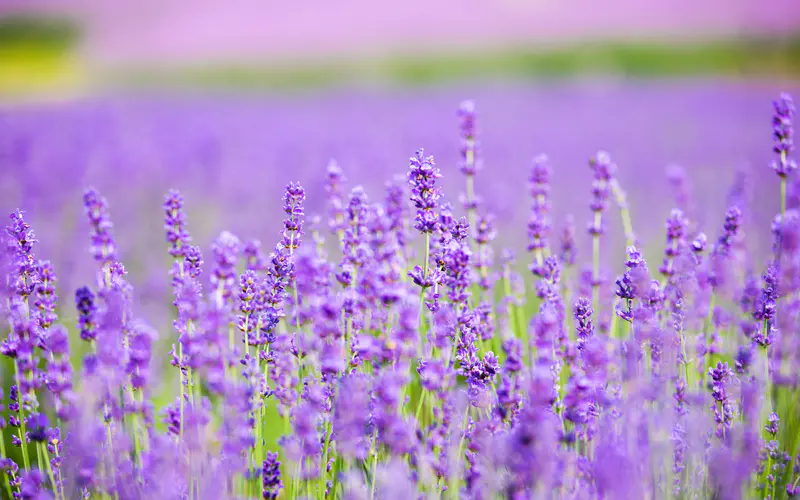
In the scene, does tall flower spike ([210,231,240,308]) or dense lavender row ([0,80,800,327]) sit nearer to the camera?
tall flower spike ([210,231,240,308])

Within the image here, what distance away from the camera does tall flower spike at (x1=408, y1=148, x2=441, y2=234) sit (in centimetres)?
161

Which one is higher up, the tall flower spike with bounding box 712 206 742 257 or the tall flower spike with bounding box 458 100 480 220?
the tall flower spike with bounding box 458 100 480 220

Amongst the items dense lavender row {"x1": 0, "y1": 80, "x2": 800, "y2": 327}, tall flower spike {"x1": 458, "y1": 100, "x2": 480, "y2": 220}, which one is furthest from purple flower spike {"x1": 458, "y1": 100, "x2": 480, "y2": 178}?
dense lavender row {"x1": 0, "y1": 80, "x2": 800, "y2": 327}

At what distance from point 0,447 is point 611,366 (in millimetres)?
1520

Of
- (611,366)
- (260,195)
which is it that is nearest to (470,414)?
(611,366)

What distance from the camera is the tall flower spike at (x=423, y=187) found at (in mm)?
1609

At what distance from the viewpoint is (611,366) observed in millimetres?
1546

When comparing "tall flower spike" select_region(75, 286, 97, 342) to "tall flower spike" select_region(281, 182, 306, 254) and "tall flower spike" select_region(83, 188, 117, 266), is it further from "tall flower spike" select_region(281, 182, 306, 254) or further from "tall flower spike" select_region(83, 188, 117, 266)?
"tall flower spike" select_region(281, 182, 306, 254)

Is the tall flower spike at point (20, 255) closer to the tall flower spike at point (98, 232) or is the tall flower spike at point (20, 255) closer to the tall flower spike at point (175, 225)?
the tall flower spike at point (98, 232)

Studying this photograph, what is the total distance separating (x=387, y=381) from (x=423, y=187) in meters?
0.56

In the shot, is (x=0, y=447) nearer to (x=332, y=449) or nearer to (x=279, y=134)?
(x=332, y=449)

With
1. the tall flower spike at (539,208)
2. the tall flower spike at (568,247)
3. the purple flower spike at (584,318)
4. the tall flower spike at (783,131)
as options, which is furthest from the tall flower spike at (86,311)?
the tall flower spike at (783,131)

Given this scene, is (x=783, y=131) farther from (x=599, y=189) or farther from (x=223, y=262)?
(x=223, y=262)

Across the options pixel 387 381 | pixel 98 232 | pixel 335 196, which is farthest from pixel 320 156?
pixel 387 381
